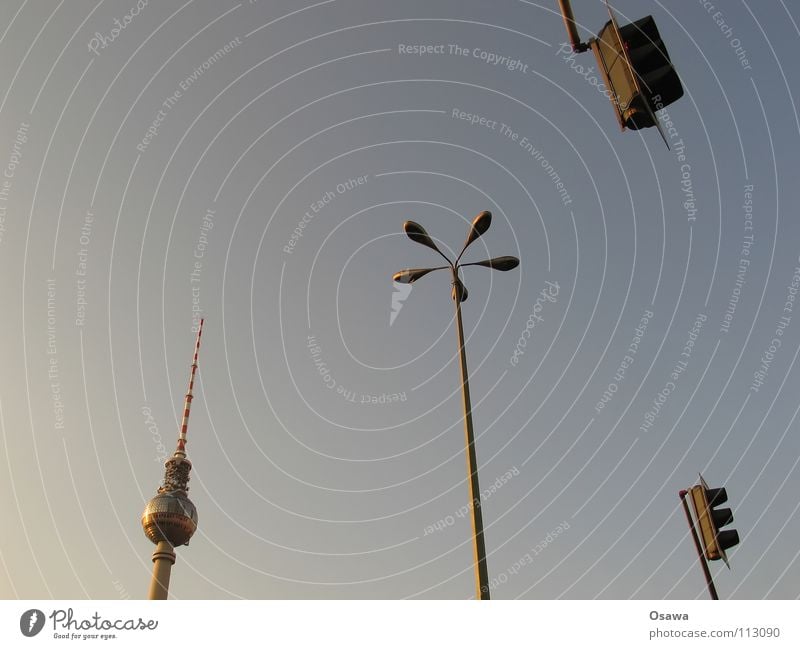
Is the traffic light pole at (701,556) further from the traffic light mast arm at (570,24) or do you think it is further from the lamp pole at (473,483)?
the traffic light mast arm at (570,24)

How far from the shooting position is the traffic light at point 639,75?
14.0ft

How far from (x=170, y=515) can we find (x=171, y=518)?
44 centimetres

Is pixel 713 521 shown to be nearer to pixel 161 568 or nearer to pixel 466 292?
pixel 466 292

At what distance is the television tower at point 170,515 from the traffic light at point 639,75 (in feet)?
276

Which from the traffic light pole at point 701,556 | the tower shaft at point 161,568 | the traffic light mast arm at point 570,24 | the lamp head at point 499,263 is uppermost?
the tower shaft at point 161,568

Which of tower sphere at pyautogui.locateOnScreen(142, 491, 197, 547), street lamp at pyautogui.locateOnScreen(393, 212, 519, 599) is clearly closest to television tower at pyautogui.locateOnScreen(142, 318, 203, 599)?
tower sphere at pyautogui.locateOnScreen(142, 491, 197, 547)

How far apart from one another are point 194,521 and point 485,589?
90.8 m

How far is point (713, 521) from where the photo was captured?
462 inches

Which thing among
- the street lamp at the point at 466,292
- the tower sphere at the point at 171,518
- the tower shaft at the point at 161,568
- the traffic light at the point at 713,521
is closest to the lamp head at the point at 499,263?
the street lamp at the point at 466,292

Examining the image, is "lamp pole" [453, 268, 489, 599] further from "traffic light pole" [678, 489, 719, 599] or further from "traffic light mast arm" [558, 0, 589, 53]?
"traffic light mast arm" [558, 0, 589, 53]

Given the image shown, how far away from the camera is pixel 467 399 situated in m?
12.2
